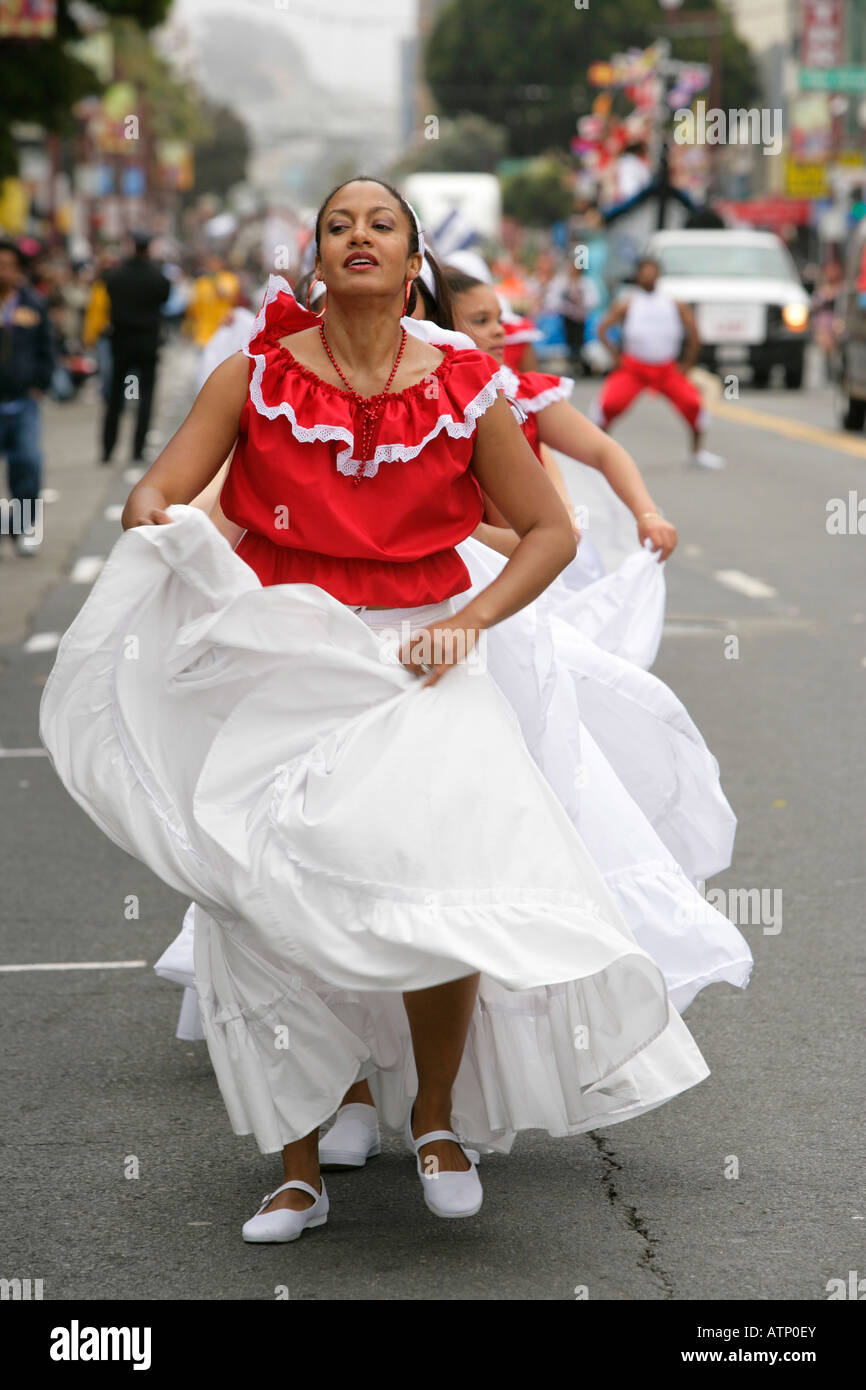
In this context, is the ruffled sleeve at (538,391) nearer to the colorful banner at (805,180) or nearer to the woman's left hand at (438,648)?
the woman's left hand at (438,648)

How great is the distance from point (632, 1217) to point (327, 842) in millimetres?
986

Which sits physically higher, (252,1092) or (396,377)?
(396,377)

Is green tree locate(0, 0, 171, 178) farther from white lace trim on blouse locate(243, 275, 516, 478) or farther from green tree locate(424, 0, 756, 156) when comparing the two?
green tree locate(424, 0, 756, 156)

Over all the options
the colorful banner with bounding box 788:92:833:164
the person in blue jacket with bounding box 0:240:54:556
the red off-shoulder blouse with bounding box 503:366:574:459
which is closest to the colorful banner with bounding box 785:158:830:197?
the colorful banner with bounding box 788:92:833:164

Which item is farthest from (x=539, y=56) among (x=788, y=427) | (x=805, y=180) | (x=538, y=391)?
(x=538, y=391)

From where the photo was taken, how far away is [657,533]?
5.20m

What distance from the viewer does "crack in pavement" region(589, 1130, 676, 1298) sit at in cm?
370

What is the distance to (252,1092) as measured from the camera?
3789 millimetres

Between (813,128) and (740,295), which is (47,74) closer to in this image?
(740,295)

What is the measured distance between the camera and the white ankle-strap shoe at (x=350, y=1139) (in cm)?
424
